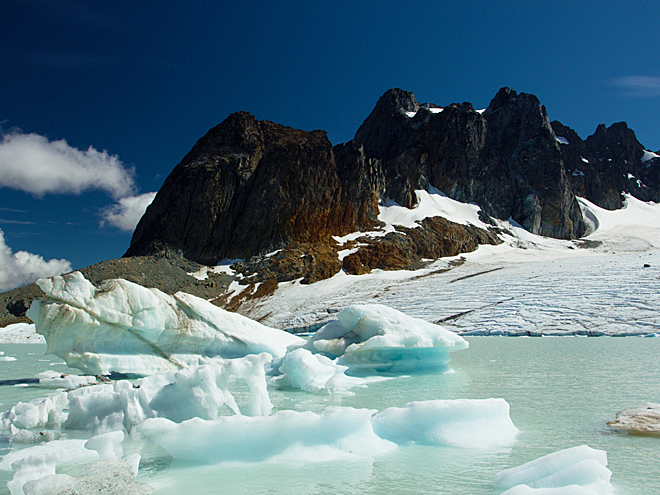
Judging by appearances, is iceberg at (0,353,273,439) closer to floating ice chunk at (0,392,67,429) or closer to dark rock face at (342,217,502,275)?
floating ice chunk at (0,392,67,429)

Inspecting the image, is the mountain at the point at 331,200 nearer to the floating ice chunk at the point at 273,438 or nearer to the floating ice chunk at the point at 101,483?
the floating ice chunk at the point at 273,438

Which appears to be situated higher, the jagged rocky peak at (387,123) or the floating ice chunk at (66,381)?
the jagged rocky peak at (387,123)

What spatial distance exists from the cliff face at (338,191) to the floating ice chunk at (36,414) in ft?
101

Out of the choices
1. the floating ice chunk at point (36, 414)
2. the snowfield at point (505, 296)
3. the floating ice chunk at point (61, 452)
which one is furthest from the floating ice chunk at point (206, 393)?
the snowfield at point (505, 296)

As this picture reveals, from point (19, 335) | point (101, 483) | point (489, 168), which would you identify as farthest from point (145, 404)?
point (489, 168)

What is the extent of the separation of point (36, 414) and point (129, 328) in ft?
12.1

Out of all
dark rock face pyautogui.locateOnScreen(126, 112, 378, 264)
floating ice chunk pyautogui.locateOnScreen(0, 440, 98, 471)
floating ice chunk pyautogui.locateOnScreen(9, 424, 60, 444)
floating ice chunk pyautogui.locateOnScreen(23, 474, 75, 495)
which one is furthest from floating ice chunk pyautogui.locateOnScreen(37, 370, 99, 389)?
dark rock face pyautogui.locateOnScreen(126, 112, 378, 264)

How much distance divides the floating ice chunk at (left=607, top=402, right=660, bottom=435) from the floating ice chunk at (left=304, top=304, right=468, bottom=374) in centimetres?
403

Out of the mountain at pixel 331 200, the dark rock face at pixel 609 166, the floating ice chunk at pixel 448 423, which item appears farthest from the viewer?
the dark rock face at pixel 609 166

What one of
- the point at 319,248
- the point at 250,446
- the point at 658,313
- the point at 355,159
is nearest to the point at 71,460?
the point at 250,446

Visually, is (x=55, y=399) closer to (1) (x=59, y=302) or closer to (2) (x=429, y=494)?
(1) (x=59, y=302)

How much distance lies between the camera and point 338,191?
47.2 m

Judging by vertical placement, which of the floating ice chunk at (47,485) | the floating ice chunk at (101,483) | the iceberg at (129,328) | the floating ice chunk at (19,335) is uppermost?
the iceberg at (129,328)

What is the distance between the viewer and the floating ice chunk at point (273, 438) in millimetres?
4160
